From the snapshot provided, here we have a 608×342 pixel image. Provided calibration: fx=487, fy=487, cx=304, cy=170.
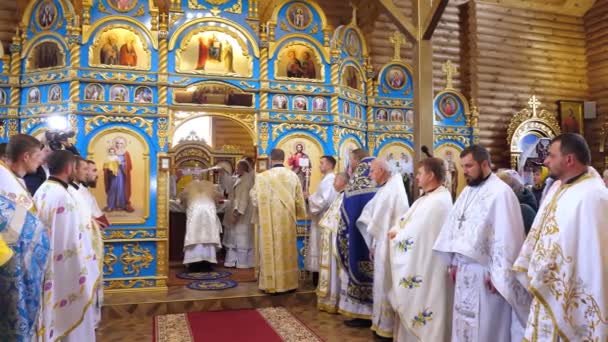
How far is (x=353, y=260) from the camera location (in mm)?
5289

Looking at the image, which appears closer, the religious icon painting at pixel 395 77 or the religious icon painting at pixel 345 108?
the religious icon painting at pixel 345 108

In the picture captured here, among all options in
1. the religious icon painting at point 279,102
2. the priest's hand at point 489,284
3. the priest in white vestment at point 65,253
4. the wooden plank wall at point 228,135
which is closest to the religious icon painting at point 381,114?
the religious icon painting at point 279,102

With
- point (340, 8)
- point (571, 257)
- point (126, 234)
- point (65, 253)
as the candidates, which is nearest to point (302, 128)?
point (126, 234)

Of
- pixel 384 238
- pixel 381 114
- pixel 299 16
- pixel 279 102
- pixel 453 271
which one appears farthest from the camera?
pixel 381 114

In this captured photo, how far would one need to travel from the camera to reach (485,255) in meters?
3.40

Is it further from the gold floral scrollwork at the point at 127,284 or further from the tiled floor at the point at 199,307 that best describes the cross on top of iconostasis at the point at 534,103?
the gold floral scrollwork at the point at 127,284

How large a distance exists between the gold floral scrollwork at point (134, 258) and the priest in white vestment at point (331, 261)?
101 inches

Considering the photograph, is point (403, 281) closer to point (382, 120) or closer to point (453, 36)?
point (382, 120)

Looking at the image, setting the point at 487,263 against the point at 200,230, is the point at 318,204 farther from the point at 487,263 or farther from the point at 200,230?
the point at 487,263

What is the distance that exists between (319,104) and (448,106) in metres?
3.55

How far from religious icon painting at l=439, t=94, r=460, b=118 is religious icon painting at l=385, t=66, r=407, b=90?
Answer: 1277 mm

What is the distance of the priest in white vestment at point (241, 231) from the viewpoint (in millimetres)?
8508

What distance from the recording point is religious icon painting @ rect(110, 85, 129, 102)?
6.95 m

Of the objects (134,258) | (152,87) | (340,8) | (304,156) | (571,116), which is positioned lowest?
(134,258)
